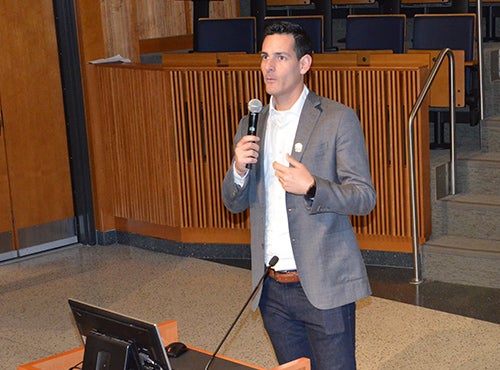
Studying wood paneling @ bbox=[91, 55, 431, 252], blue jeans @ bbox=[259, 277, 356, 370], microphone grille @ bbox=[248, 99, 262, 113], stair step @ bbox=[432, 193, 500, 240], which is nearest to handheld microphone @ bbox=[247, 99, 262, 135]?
microphone grille @ bbox=[248, 99, 262, 113]

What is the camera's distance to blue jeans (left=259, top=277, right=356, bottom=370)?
3.20 m

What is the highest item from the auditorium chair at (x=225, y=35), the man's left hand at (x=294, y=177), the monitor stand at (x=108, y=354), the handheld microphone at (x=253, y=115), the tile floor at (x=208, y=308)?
the auditorium chair at (x=225, y=35)


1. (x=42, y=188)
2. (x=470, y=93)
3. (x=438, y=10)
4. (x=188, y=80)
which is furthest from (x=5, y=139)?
(x=438, y=10)

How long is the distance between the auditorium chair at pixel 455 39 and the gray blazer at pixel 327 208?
12.1ft

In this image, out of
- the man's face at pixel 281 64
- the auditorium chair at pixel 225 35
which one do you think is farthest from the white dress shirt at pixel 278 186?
the auditorium chair at pixel 225 35

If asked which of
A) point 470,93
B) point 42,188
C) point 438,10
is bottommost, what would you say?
point 42,188

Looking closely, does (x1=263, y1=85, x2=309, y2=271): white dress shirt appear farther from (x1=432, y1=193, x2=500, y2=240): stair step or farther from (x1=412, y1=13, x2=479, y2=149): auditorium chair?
(x1=412, y1=13, x2=479, y2=149): auditorium chair

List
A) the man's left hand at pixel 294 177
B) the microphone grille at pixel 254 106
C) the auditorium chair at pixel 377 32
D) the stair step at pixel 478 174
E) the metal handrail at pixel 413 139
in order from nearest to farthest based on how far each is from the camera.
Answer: the man's left hand at pixel 294 177 < the microphone grille at pixel 254 106 < the metal handrail at pixel 413 139 < the stair step at pixel 478 174 < the auditorium chair at pixel 377 32

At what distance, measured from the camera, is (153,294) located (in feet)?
20.0

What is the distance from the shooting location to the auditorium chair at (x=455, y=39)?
6680mm

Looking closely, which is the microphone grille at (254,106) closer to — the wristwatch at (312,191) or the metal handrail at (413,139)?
the wristwatch at (312,191)

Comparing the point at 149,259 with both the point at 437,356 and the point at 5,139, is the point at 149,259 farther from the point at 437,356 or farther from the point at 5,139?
the point at 437,356

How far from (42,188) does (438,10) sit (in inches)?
149

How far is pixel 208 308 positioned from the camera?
578cm
